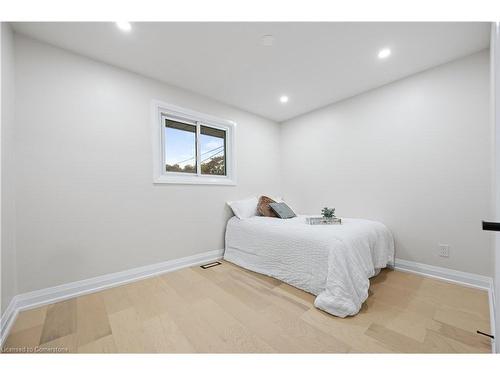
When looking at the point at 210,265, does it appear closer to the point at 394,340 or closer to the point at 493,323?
the point at 394,340

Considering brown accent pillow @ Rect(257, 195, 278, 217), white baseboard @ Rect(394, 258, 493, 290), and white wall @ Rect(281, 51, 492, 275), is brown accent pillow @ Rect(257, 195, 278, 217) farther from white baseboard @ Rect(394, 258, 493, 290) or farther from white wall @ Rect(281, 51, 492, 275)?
white baseboard @ Rect(394, 258, 493, 290)

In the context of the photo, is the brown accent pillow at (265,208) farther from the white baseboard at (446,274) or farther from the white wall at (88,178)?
the white baseboard at (446,274)

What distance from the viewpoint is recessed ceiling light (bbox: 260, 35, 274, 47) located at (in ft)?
5.64

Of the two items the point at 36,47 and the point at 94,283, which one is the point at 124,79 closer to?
the point at 36,47

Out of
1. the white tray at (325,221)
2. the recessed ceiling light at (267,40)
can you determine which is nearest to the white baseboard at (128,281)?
the white tray at (325,221)

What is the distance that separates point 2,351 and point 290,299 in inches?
77.7

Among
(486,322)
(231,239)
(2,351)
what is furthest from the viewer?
(231,239)

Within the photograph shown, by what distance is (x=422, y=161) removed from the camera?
88.2 inches

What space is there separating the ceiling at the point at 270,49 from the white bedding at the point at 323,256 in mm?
1778

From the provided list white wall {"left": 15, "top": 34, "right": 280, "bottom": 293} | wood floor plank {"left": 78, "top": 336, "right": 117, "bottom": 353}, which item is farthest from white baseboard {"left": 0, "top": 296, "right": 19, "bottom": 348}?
wood floor plank {"left": 78, "top": 336, "right": 117, "bottom": 353}

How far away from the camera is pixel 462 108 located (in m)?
2.02

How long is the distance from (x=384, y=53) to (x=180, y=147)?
2578 mm
